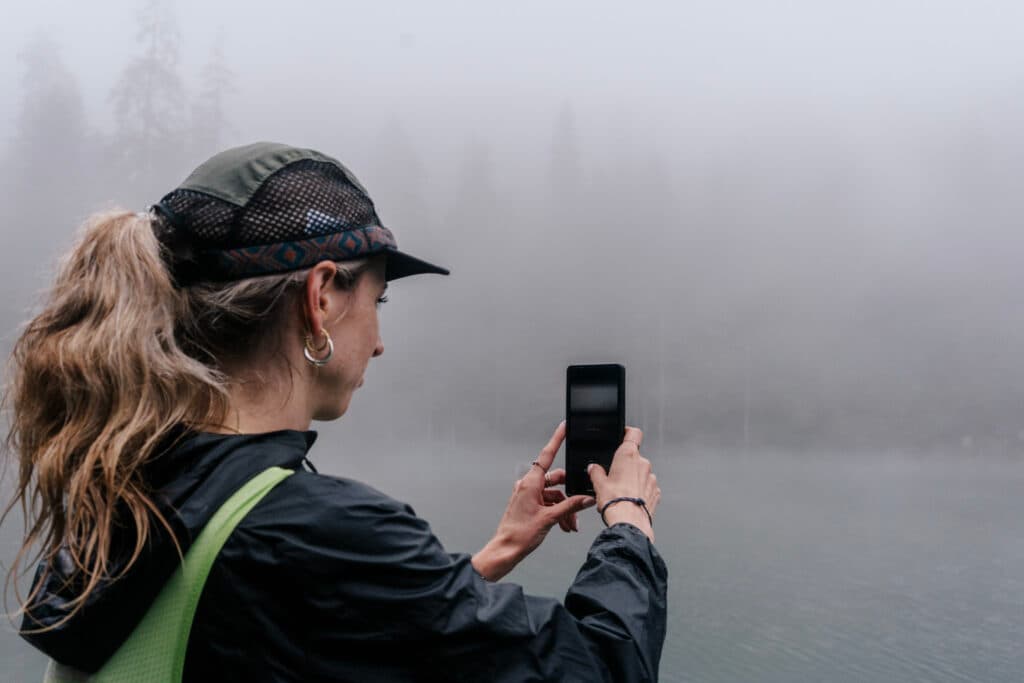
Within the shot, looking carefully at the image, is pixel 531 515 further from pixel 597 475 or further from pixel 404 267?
pixel 404 267

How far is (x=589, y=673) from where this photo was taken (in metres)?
0.97

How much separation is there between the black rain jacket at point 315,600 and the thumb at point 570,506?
53 cm

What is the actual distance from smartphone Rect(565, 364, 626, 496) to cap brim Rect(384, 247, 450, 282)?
47 cm

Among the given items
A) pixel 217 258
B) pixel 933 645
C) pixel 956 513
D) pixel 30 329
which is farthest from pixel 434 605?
pixel 956 513

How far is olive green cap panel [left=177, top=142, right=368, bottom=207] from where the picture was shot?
1.05 m

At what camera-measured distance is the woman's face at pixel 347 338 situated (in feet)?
3.68

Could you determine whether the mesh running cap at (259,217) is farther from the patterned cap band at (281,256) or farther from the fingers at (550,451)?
the fingers at (550,451)

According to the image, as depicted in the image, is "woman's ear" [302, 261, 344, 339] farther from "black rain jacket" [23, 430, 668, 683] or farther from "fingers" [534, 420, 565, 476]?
"fingers" [534, 420, 565, 476]

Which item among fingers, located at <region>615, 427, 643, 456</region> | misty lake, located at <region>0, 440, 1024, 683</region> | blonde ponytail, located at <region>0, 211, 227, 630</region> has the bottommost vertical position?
misty lake, located at <region>0, 440, 1024, 683</region>

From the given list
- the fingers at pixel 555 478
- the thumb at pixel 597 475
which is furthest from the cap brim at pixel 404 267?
the fingers at pixel 555 478

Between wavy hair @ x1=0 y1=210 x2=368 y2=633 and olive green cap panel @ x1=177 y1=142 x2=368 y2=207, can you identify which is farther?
olive green cap panel @ x1=177 y1=142 x2=368 y2=207

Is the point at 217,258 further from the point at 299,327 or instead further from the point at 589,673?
the point at 589,673

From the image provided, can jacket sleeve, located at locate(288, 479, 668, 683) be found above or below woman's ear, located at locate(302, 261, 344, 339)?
below

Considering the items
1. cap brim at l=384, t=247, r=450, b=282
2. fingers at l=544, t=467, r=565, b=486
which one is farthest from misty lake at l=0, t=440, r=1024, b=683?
cap brim at l=384, t=247, r=450, b=282
